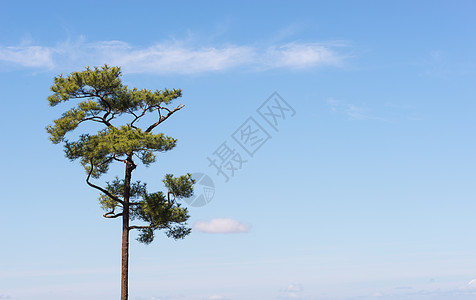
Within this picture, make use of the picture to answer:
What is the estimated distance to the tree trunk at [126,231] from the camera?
19188 mm

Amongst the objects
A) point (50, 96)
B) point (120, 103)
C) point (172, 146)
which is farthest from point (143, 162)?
point (50, 96)

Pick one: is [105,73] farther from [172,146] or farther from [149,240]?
[149,240]

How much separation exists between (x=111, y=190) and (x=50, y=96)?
15.1 ft

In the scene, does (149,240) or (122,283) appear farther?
(149,240)

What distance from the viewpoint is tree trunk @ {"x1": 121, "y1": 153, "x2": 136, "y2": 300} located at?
19188mm

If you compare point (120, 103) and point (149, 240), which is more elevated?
point (120, 103)

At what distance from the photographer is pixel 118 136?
19.0 metres

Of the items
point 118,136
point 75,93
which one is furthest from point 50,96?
point 118,136

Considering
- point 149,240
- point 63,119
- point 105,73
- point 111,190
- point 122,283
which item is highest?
point 105,73

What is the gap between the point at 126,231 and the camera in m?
19.8

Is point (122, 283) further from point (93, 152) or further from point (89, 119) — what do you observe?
point (89, 119)

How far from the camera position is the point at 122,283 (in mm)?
19219

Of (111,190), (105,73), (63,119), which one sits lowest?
(111,190)

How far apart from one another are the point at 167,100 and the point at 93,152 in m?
3.76
